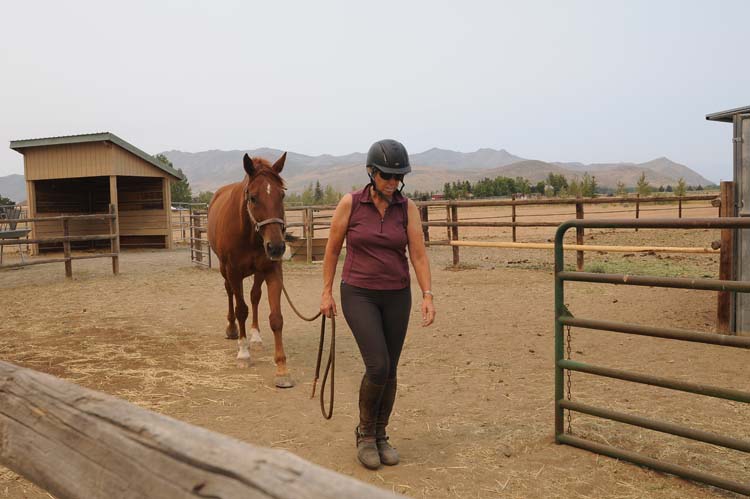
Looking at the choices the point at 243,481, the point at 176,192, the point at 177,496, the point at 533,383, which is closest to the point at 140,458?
the point at 177,496

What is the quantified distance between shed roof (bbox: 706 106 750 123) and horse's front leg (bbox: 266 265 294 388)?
495 cm

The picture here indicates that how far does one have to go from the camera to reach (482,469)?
3277 mm

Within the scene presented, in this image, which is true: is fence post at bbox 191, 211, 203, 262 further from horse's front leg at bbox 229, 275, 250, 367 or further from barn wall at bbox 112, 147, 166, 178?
horse's front leg at bbox 229, 275, 250, 367

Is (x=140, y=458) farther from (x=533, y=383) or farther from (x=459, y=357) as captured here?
(x=459, y=357)

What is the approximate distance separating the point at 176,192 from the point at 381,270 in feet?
196

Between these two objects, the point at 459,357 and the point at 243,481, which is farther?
the point at 459,357

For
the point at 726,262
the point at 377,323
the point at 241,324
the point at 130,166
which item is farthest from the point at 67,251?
the point at 726,262

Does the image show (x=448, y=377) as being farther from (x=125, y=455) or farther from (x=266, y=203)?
(x=125, y=455)

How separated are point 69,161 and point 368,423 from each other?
16078 millimetres

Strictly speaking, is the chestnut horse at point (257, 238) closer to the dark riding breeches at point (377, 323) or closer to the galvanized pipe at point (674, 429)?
the dark riding breeches at point (377, 323)

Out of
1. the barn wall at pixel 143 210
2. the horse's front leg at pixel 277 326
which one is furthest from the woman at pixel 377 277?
the barn wall at pixel 143 210

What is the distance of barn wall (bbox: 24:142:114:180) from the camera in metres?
16.3

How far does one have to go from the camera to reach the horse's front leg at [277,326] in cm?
500

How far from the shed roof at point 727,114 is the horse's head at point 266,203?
4.67 metres
